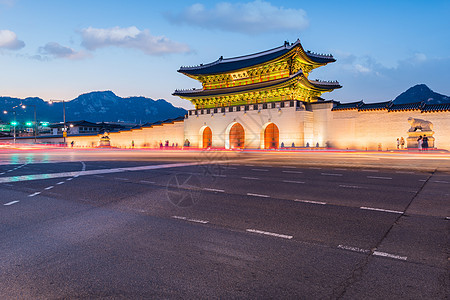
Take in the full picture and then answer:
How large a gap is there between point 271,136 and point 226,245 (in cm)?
3739

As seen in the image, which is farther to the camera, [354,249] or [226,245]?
[226,245]

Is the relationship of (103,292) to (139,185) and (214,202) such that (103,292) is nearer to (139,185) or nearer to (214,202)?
(214,202)

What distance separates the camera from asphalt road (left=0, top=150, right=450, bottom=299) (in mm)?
3082

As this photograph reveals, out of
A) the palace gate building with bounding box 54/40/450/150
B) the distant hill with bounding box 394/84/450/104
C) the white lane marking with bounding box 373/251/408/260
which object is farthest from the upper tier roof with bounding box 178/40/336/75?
the distant hill with bounding box 394/84/450/104

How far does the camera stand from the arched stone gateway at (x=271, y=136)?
40128 millimetres

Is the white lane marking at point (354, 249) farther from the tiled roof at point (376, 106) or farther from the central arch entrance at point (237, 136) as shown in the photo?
the central arch entrance at point (237, 136)

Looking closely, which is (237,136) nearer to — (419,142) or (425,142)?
(419,142)

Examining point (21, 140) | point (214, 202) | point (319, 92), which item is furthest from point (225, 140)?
point (21, 140)

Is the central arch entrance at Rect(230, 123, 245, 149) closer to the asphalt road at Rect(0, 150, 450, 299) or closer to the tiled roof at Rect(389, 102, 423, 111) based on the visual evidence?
the tiled roof at Rect(389, 102, 423, 111)

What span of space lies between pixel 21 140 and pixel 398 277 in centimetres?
8295

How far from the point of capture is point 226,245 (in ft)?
14.2

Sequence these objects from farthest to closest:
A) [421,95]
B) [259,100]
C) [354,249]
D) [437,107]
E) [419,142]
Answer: [421,95]
[259,100]
[437,107]
[419,142]
[354,249]

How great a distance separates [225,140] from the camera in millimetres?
45188

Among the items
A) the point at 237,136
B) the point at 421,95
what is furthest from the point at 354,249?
the point at 421,95
